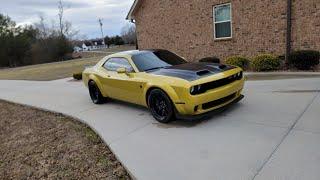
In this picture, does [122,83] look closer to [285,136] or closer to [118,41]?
[285,136]

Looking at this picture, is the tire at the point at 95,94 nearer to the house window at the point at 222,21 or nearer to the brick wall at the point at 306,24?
the house window at the point at 222,21

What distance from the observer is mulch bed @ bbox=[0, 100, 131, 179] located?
510 cm

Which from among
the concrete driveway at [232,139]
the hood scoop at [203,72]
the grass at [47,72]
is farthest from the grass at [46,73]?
the hood scoop at [203,72]

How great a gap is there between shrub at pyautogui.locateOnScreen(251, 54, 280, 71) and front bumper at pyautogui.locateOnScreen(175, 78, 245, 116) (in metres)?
5.42

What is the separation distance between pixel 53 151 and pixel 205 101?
2.92 metres

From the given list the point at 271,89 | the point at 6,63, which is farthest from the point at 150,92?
the point at 6,63

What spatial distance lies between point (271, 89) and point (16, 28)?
5193cm

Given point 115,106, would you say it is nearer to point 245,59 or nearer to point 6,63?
point 245,59

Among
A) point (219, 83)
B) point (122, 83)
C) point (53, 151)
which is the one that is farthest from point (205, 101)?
point (53, 151)

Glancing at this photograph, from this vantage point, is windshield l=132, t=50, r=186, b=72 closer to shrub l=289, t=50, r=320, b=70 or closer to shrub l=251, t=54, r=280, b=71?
shrub l=251, t=54, r=280, b=71

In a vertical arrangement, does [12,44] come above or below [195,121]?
above

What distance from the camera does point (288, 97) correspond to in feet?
23.7

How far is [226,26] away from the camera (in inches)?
547

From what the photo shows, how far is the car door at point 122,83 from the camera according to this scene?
23.2ft
